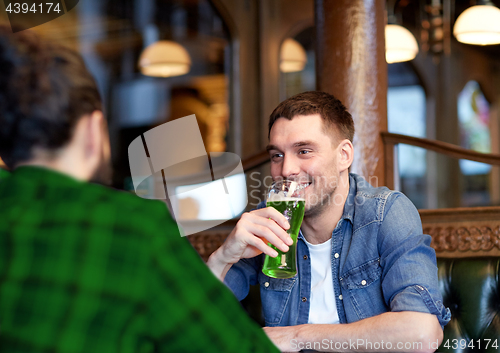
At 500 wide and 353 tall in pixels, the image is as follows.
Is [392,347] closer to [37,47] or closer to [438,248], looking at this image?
[438,248]

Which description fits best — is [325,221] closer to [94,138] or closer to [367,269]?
[367,269]

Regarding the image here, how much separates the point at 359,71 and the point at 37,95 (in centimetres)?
196

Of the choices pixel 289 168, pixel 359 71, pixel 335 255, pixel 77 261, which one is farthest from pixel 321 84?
pixel 77 261

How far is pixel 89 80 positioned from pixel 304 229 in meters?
1.20

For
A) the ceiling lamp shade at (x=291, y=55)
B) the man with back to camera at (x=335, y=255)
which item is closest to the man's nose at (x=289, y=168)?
the man with back to camera at (x=335, y=255)

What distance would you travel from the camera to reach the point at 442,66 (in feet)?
25.5

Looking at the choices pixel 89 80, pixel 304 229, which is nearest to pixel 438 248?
pixel 304 229

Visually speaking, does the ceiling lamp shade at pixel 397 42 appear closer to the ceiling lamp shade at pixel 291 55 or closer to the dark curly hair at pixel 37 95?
the ceiling lamp shade at pixel 291 55

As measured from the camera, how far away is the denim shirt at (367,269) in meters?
1.39

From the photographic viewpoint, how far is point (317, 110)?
1.79 m

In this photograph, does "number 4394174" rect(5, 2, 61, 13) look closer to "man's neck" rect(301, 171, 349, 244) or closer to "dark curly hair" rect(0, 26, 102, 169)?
"man's neck" rect(301, 171, 349, 244)

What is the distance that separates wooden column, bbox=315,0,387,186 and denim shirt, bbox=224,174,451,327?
0.55 metres

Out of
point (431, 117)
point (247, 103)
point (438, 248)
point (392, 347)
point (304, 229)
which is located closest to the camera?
point (392, 347)

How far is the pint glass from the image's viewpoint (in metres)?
1.48
